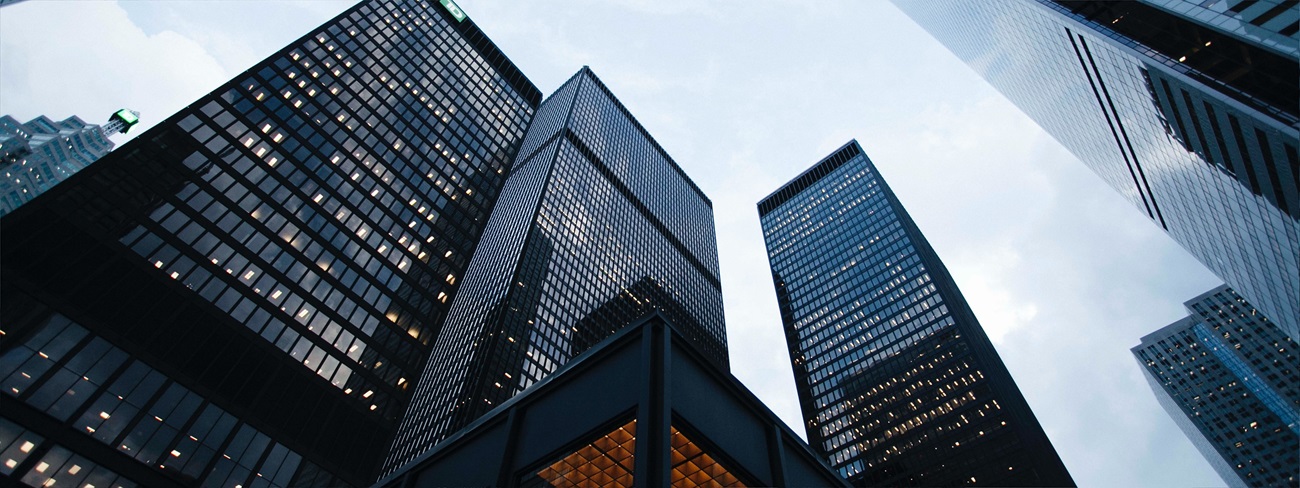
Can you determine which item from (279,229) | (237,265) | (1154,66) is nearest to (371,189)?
(279,229)

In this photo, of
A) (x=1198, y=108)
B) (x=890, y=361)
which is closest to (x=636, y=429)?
(x=1198, y=108)

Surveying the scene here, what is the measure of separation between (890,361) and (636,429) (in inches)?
4685

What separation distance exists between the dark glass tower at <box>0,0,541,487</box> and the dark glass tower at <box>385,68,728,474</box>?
15.0 meters

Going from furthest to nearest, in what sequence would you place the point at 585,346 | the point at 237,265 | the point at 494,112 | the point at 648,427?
the point at 494,112 → the point at 585,346 → the point at 237,265 → the point at 648,427

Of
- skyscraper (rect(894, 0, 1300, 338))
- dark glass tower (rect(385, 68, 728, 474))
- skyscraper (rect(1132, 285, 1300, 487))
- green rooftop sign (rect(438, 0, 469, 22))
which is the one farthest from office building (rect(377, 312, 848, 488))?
skyscraper (rect(1132, 285, 1300, 487))

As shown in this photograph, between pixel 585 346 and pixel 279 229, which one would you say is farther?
pixel 585 346

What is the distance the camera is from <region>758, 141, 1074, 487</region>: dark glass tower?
104m

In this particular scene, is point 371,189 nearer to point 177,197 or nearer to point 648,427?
point 177,197

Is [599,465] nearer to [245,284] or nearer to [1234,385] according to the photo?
[245,284]

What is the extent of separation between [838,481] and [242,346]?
51401 millimetres

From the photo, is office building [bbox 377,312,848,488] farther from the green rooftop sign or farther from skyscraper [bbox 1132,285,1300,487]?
skyscraper [bbox 1132,285,1300,487]

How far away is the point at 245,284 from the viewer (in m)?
58.5

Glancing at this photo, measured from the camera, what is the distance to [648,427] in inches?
806

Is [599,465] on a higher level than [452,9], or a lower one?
lower
